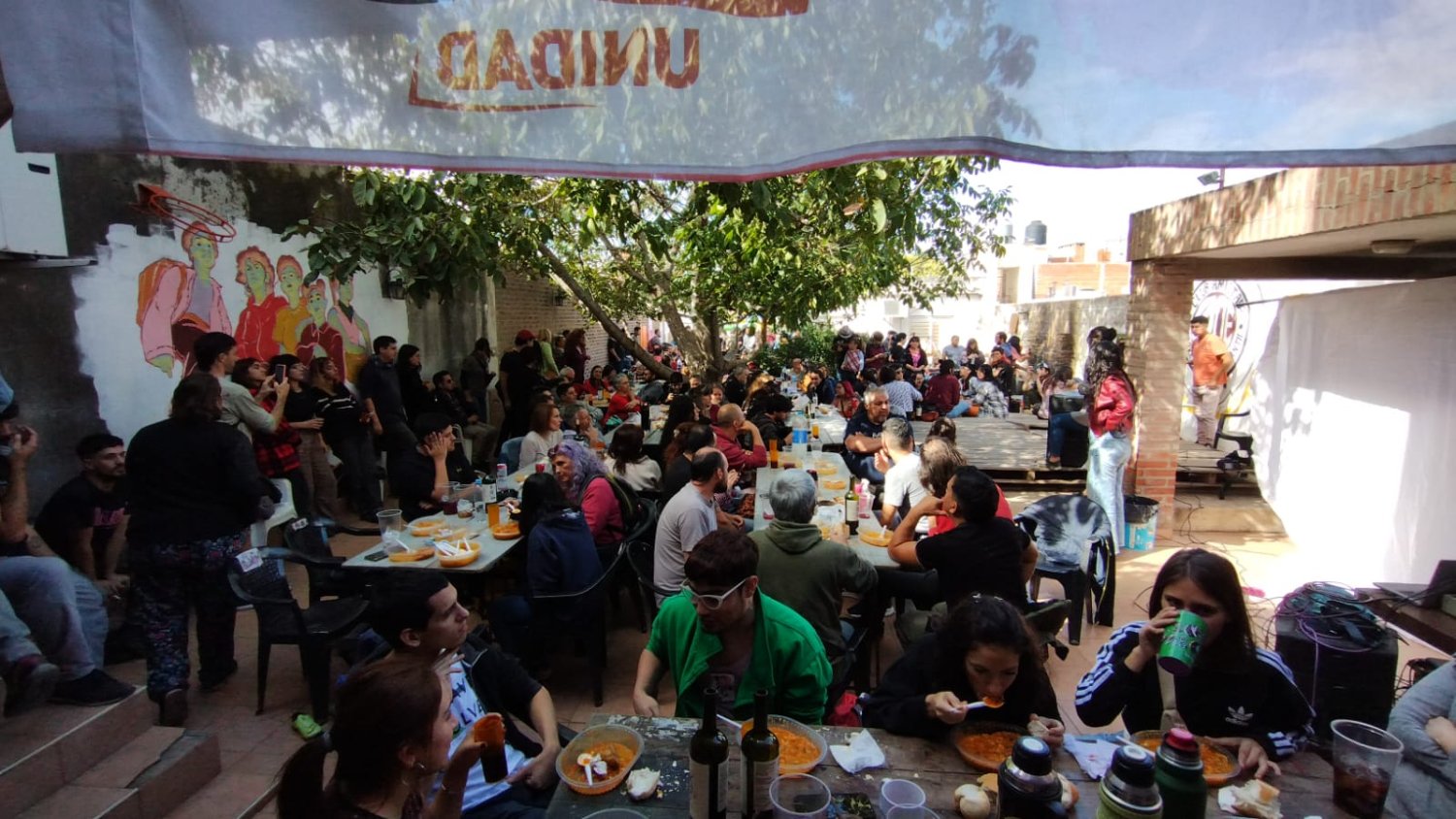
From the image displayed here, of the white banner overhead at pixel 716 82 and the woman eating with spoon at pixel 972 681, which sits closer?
the white banner overhead at pixel 716 82

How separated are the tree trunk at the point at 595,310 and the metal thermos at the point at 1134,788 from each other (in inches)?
331

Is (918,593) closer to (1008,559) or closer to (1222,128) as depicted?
(1008,559)

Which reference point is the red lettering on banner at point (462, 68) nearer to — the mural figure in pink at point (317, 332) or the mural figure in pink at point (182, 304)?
the mural figure in pink at point (182, 304)

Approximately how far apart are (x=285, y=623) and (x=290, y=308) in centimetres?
437

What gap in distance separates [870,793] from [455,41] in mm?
2007

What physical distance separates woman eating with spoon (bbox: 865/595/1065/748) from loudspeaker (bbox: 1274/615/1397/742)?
2.23 metres

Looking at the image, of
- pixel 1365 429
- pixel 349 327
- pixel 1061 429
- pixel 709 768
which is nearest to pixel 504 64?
pixel 709 768

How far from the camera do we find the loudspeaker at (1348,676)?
11.4 feet

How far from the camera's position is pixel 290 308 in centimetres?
713

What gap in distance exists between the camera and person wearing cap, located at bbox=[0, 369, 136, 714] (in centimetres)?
287

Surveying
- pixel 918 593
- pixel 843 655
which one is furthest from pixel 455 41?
pixel 918 593

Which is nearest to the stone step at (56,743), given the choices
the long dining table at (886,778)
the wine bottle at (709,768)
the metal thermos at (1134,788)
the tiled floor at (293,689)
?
the tiled floor at (293,689)

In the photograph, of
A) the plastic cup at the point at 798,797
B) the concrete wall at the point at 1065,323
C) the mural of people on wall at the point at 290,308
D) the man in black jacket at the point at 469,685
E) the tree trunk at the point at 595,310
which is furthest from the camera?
the concrete wall at the point at 1065,323

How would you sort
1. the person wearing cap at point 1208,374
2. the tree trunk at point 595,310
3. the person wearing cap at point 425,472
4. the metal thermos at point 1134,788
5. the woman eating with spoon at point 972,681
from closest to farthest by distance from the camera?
the metal thermos at point 1134,788
the woman eating with spoon at point 972,681
the person wearing cap at point 425,472
the person wearing cap at point 1208,374
the tree trunk at point 595,310
